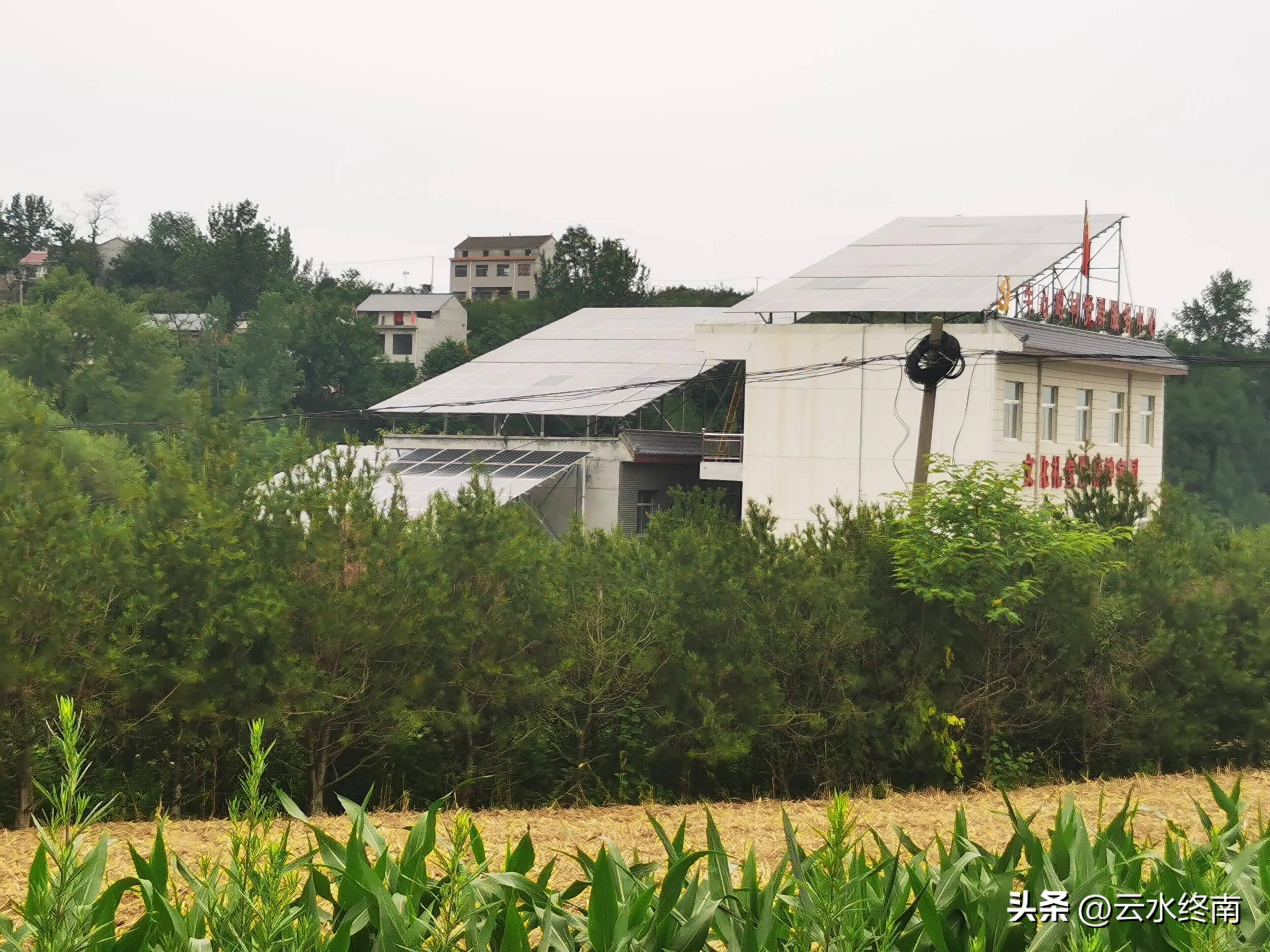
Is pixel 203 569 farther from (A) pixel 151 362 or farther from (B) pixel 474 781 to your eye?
(A) pixel 151 362

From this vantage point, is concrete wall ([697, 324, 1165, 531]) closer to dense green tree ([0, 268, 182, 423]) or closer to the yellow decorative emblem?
the yellow decorative emblem

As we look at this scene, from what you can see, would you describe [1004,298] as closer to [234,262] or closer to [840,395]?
[840,395]

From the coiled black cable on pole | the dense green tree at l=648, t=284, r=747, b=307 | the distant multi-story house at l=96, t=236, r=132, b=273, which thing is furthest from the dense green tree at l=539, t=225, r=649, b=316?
the coiled black cable on pole

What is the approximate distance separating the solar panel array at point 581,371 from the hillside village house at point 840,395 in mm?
98

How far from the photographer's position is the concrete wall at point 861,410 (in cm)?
2725

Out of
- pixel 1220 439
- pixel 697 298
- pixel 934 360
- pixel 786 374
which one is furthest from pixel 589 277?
pixel 934 360

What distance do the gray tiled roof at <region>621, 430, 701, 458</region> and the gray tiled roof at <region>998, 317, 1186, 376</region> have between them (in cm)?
871

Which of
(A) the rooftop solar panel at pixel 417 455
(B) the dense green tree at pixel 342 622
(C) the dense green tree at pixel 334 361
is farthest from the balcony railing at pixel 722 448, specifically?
(C) the dense green tree at pixel 334 361

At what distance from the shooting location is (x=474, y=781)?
11.2 meters

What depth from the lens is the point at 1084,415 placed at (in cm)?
3025

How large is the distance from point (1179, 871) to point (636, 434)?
27419mm

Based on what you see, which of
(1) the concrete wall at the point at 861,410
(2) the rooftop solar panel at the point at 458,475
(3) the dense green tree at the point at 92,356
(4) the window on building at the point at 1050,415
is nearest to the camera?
(1) the concrete wall at the point at 861,410

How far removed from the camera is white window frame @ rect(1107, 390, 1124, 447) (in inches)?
1222

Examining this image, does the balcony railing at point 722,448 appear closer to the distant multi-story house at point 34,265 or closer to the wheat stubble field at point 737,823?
the wheat stubble field at point 737,823
